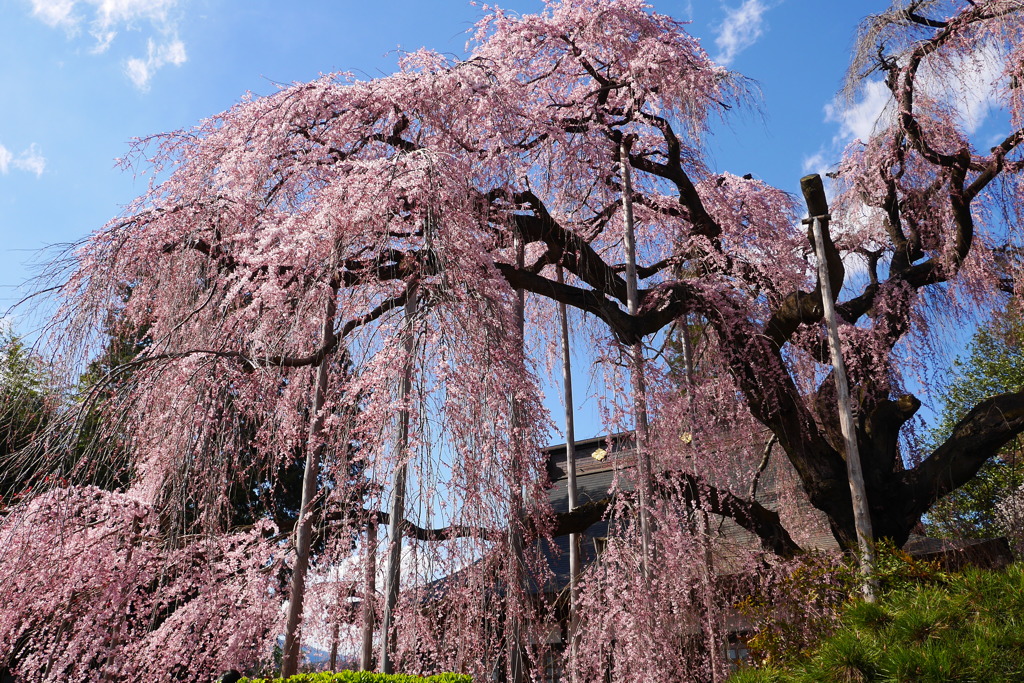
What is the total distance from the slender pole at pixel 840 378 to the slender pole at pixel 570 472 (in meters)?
2.62

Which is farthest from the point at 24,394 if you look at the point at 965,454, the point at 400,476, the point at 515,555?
the point at 965,454

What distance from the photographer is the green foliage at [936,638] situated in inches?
137

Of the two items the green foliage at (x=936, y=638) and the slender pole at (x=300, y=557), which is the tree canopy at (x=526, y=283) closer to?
the slender pole at (x=300, y=557)

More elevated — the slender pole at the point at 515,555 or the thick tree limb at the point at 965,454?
the thick tree limb at the point at 965,454

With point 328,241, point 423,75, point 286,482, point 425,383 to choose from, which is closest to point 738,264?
point 423,75

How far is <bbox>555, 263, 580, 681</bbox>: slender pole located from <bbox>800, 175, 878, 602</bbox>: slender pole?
2616 mm

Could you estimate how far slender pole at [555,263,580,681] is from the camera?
7.27 metres

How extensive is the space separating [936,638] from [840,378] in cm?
379

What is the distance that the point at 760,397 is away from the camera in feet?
25.2

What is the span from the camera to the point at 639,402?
22.5 feet

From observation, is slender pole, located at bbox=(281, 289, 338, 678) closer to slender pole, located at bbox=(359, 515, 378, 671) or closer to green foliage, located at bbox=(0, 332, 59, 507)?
slender pole, located at bbox=(359, 515, 378, 671)

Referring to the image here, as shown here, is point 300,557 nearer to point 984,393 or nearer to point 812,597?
point 812,597

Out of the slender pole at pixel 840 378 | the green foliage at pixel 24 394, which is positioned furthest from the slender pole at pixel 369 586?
the slender pole at pixel 840 378

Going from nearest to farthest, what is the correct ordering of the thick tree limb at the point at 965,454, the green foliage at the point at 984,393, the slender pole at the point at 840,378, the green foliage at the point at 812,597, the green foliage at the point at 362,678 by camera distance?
the green foliage at the point at 812,597, the green foliage at the point at 362,678, the slender pole at the point at 840,378, the thick tree limb at the point at 965,454, the green foliage at the point at 984,393
